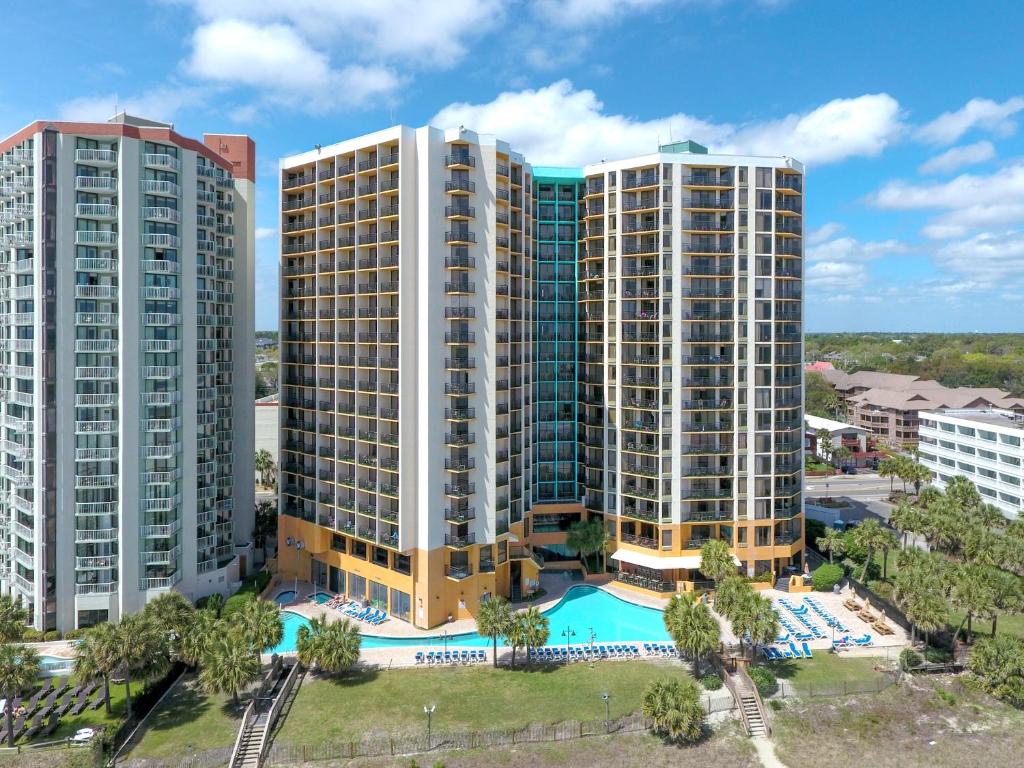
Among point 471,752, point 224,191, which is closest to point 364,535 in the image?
point 471,752

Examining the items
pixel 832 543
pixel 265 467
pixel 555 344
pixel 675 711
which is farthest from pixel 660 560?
pixel 265 467

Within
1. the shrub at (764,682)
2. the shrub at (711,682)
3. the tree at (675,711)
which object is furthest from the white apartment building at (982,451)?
Answer: the tree at (675,711)

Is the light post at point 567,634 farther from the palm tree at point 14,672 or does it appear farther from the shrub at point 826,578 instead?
the palm tree at point 14,672

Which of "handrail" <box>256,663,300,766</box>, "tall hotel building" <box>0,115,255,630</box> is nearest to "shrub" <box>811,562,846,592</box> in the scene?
"handrail" <box>256,663,300,766</box>

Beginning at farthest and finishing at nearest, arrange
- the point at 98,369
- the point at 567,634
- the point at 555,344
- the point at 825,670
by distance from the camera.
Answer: the point at 555,344 < the point at 567,634 < the point at 98,369 < the point at 825,670

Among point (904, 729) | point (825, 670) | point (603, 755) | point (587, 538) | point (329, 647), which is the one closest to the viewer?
point (603, 755)

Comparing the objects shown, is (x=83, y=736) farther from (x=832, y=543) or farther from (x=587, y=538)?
(x=832, y=543)
